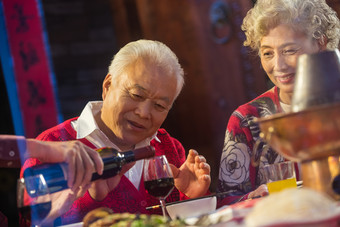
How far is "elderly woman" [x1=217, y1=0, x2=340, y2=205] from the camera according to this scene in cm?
210

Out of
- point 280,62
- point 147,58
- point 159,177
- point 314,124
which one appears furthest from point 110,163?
point 280,62

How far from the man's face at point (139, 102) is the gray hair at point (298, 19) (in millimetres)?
457

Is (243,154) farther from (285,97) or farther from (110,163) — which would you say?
(110,163)

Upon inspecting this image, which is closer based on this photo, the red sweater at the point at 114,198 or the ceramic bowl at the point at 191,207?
the ceramic bowl at the point at 191,207

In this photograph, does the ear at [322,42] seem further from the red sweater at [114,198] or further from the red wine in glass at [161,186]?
the red wine in glass at [161,186]

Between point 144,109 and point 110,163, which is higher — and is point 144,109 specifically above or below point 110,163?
above

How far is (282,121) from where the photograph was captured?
90cm

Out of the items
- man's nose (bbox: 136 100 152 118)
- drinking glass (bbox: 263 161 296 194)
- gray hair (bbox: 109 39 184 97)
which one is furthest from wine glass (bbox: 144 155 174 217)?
gray hair (bbox: 109 39 184 97)

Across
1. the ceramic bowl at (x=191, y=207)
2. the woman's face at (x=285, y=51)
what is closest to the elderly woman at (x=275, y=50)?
the woman's face at (x=285, y=51)

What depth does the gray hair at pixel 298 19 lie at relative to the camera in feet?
7.04

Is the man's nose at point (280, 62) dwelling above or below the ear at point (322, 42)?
below

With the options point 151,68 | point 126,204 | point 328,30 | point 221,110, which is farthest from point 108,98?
point 221,110

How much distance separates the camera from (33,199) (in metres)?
0.95

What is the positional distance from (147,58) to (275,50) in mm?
561
